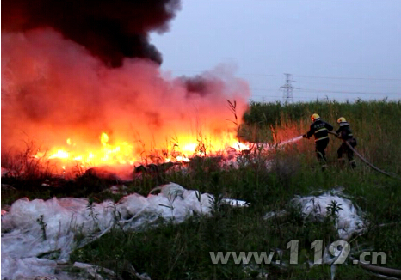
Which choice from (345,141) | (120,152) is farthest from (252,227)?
(120,152)

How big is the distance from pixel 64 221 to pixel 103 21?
6.67 meters

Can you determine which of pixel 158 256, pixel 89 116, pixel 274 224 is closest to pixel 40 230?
pixel 158 256

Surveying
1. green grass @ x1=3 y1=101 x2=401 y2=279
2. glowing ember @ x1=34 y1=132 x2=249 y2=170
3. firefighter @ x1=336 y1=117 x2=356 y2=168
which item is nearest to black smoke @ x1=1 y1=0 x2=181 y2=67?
glowing ember @ x1=34 y1=132 x2=249 y2=170

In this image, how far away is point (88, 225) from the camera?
5.93 meters

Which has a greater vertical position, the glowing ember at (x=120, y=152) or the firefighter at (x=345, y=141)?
the firefighter at (x=345, y=141)

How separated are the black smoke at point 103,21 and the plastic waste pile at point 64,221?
5204mm

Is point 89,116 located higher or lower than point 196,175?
higher

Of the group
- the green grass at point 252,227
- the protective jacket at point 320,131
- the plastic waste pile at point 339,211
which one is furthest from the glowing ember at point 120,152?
the plastic waste pile at point 339,211

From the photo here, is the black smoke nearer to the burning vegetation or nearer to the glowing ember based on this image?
the burning vegetation

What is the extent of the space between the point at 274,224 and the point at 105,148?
5.53 metres

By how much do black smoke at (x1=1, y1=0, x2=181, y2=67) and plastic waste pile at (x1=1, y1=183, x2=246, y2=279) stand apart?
205 inches

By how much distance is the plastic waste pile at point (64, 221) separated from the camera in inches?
206

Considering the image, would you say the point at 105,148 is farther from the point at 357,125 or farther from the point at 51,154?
the point at 357,125

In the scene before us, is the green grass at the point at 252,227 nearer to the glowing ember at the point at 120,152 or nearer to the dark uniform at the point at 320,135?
Answer: the dark uniform at the point at 320,135
